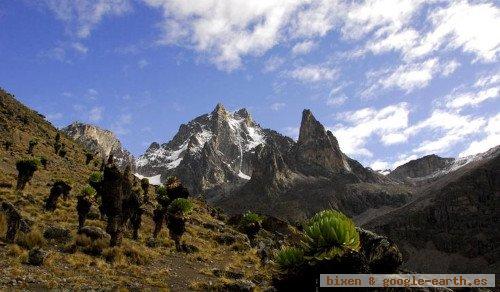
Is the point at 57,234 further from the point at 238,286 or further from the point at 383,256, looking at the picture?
the point at 383,256

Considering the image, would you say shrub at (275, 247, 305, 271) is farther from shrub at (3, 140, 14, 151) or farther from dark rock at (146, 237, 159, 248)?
shrub at (3, 140, 14, 151)

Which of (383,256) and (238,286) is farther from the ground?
(383,256)

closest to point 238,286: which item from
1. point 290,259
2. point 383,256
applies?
point 290,259

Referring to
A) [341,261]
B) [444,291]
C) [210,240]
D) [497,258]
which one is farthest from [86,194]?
[497,258]

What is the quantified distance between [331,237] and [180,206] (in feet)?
72.5

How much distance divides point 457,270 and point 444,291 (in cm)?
20938

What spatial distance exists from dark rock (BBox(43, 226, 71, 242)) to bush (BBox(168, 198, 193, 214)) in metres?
8.82

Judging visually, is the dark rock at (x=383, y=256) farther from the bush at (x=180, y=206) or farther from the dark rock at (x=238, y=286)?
the bush at (x=180, y=206)

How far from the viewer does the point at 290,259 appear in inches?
531

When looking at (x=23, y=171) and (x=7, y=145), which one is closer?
(x=23, y=171)

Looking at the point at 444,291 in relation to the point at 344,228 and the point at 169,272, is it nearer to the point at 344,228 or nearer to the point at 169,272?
the point at 344,228

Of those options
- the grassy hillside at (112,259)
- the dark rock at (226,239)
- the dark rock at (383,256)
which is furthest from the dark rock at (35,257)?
the dark rock at (226,239)

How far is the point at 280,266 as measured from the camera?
45.1ft

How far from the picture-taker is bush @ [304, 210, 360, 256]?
12586mm
